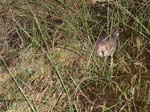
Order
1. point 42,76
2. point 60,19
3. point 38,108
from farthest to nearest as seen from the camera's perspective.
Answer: point 60,19 → point 42,76 → point 38,108

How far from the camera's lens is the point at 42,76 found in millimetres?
2477

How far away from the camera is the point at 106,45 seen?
2.49 metres

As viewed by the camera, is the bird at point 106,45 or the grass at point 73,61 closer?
the grass at point 73,61

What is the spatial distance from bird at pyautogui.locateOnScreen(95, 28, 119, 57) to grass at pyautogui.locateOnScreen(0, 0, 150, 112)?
36mm

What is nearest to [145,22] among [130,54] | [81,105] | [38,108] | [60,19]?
[130,54]

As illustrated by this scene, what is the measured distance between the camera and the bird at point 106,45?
2475 mm

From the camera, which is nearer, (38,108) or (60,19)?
(38,108)

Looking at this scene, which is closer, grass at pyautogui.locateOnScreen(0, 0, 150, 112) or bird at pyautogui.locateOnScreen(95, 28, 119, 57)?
grass at pyautogui.locateOnScreen(0, 0, 150, 112)

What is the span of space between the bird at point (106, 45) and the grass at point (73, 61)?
36 millimetres

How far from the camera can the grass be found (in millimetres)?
2289

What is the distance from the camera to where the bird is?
2.47 metres

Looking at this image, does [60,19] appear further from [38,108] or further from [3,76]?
[38,108]

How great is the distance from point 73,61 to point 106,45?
8.8 inches

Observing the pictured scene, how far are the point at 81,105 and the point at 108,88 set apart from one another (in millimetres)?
184
